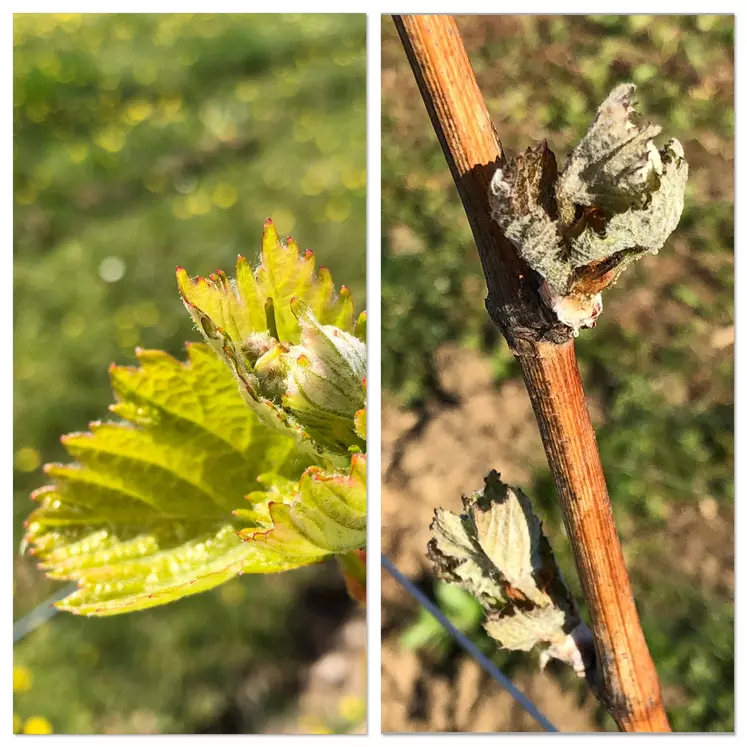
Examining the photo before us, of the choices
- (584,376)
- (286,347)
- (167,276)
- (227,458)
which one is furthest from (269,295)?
(167,276)

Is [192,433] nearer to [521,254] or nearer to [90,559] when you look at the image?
[90,559]

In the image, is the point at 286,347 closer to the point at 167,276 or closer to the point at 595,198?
the point at 595,198

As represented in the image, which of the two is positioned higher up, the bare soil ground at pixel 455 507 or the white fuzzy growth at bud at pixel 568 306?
→ the white fuzzy growth at bud at pixel 568 306

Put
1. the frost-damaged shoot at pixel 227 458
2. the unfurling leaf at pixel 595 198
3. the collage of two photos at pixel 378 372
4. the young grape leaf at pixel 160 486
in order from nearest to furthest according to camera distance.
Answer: the unfurling leaf at pixel 595 198 < the collage of two photos at pixel 378 372 < the frost-damaged shoot at pixel 227 458 < the young grape leaf at pixel 160 486

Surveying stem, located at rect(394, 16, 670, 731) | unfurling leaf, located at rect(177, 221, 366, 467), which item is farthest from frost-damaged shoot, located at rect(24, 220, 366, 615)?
stem, located at rect(394, 16, 670, 731)

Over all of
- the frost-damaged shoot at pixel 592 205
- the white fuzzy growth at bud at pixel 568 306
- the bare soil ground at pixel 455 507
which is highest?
the frost-damaged shoot at pixel 592 205

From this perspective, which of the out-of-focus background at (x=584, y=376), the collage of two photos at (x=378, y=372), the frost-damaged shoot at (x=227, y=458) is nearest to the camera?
the collage of two photos at (x=378, y=372)

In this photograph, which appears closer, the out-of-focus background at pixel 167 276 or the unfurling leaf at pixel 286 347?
the unfurling leaf at pixel 286 347

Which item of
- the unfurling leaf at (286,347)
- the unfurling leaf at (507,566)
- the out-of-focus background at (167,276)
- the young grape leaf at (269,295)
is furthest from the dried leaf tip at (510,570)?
the out-of-focus background at (167,276)

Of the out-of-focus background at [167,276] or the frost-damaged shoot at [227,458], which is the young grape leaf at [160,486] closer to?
the frost-damaged shoot at [227,458]
